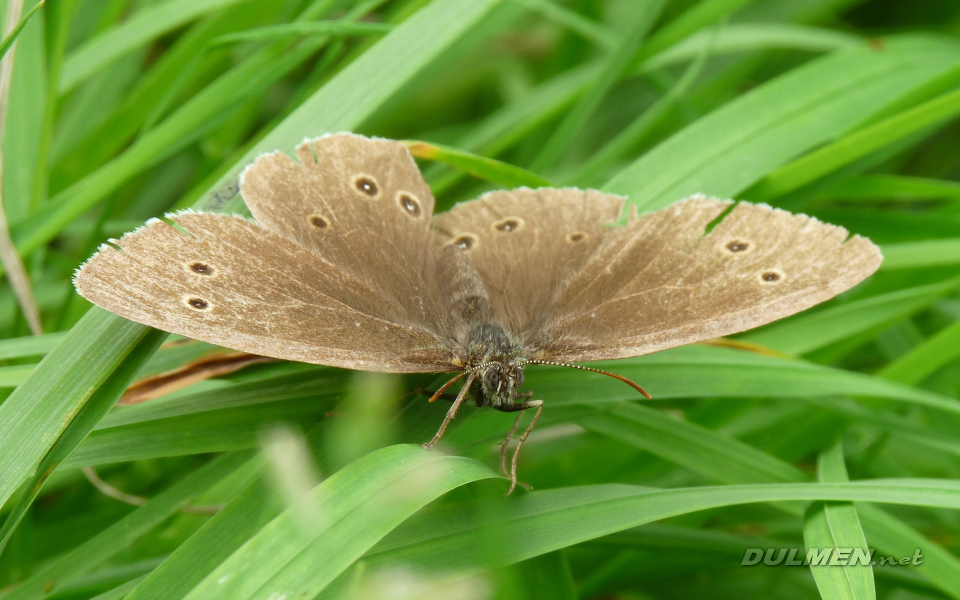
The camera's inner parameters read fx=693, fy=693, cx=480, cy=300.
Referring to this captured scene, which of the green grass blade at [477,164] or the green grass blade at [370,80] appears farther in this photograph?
the green grass blade at [477,164]

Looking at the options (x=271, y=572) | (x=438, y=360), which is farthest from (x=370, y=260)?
(x=271, y=572)

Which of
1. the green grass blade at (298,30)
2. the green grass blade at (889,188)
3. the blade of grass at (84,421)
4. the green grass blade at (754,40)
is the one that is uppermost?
the green grass blade at (754,40)

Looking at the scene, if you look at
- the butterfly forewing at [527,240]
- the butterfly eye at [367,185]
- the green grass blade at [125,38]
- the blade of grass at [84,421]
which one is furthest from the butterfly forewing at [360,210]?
the green grass blade at [125,38]

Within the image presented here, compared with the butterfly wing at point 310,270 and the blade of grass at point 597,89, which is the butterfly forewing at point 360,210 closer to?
the butterfly wing at point 310,270

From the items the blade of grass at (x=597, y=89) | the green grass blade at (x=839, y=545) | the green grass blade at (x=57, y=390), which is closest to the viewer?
the green grass blade at (x=57, y=390)

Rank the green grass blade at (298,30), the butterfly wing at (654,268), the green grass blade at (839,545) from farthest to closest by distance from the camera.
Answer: the green grass blade at (298,30) < the butterfly wing at (654,268) < the green grass blade at (839,545)

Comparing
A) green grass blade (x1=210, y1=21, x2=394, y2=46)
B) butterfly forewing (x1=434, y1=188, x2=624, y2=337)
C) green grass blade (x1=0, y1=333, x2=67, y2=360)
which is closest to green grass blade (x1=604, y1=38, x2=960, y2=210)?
butterfly forewing (x1=434, y1=188, x2=624, y2=337)

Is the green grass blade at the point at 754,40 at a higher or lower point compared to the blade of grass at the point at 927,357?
higher
